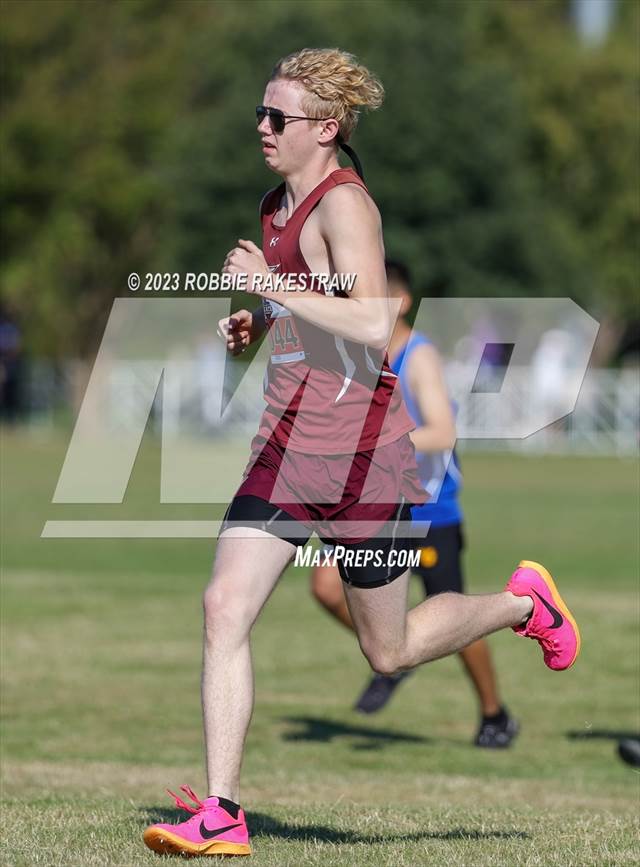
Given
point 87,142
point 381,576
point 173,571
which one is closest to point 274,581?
point 381,576

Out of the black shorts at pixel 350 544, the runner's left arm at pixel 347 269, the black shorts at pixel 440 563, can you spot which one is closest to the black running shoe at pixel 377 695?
the black shorts at pixel 440 563

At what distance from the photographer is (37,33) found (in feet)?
126

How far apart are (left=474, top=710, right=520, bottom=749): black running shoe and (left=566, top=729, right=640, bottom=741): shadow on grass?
50 centimetres

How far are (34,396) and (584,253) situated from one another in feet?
52.9

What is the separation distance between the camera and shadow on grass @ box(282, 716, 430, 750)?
10.1 meters

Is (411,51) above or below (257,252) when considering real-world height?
above

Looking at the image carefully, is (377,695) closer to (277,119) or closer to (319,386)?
(319,386)

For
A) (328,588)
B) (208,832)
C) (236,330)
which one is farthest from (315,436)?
(328,588)

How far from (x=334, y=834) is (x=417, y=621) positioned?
87cm

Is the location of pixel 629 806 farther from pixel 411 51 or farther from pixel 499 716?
pixel 411 51

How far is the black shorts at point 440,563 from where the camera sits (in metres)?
9.91

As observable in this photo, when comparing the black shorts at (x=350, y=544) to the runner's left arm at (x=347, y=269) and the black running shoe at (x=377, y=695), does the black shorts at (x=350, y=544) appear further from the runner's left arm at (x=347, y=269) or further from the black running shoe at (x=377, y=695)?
the black running shoe at (x=377, y=695)

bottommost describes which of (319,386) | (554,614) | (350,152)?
(554,614)

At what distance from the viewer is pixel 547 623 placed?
6.46 m
